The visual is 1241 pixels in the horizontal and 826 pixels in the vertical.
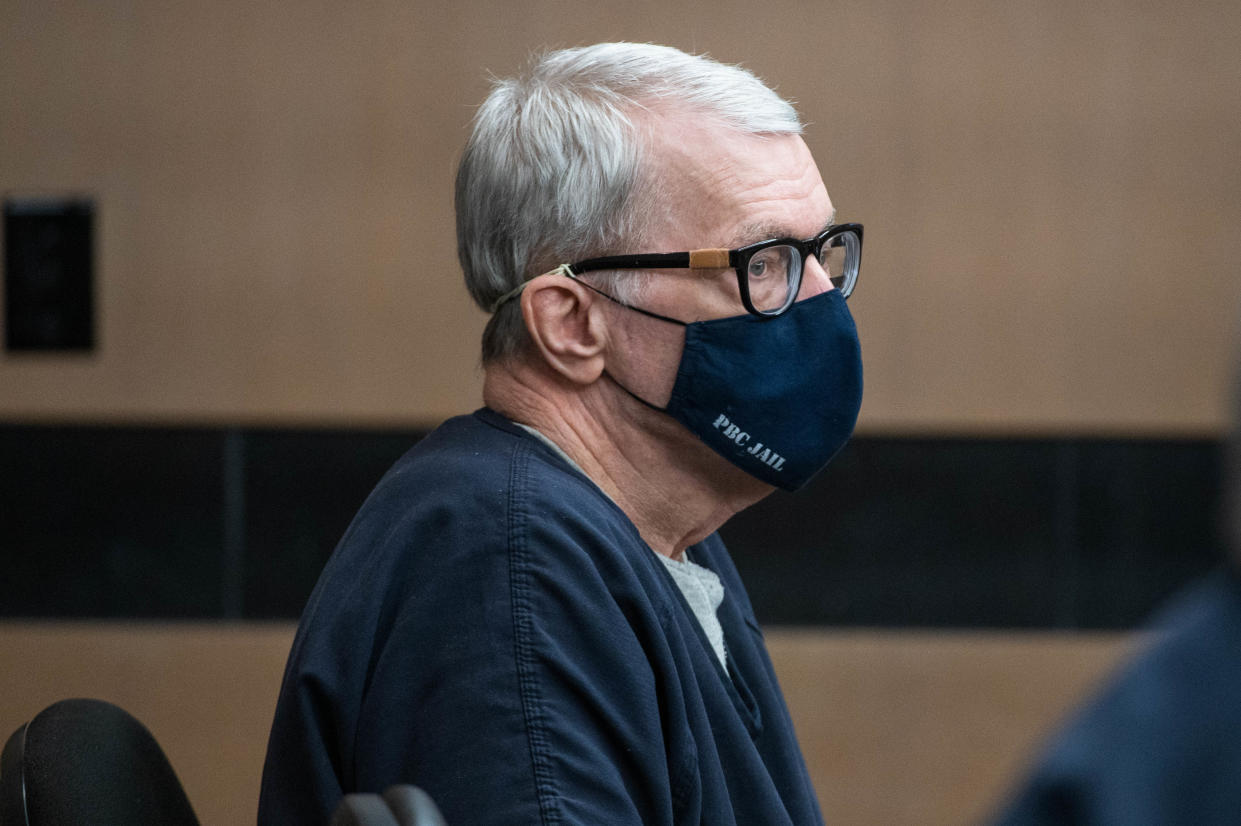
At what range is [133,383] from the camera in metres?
2.29

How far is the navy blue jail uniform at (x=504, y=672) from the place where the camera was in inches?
30.7

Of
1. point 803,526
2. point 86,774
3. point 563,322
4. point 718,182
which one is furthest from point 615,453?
point 803,526

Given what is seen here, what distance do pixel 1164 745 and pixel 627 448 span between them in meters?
0.76

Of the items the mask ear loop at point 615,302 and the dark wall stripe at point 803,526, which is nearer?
the mask ear loop at point 615,302

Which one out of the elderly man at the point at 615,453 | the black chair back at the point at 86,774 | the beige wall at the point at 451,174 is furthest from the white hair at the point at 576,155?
the beige wall at the point at 451,174

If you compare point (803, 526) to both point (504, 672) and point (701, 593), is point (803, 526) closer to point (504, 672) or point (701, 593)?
point (701, 593)

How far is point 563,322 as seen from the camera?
3.32ft

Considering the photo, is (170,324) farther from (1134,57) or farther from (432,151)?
(1134,57)

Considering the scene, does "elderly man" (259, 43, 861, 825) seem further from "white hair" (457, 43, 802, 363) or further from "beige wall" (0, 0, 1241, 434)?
"beige wall" (0, 0, 1241, 434)

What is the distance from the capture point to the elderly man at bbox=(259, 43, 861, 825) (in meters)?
0.82

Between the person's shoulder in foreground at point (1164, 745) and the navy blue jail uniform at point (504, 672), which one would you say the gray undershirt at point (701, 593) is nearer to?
the navy blue jail uniform at point (504, 672)

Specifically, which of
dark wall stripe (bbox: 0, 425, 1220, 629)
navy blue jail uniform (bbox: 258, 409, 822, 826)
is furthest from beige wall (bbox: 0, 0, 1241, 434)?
navy blue jail uniform (bbox: 258, 409, 822, 826)

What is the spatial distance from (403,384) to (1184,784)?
6.92ft

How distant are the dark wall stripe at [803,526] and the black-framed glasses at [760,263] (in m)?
1.35
